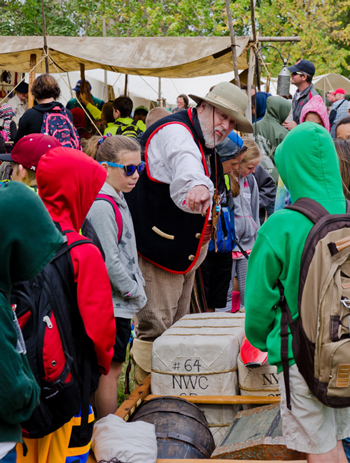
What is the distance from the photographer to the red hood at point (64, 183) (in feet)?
7.77

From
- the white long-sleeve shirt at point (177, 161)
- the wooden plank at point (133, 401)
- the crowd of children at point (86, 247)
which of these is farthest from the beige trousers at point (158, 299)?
the white long-sleeve shirt at point (177, 161)

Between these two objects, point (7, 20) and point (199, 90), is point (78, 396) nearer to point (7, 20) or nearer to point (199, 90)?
point (199, 90)

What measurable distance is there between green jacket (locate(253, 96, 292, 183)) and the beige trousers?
3296 mm

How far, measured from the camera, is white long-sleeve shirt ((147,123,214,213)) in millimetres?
3088

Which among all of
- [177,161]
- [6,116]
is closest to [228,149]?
[177,161]

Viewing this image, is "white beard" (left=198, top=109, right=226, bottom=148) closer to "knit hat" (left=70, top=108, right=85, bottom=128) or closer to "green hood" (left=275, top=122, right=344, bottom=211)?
"green hood" (left=275, top=122, right=344, bottom=211)

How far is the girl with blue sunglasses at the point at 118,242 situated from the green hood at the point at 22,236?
135 centimetres

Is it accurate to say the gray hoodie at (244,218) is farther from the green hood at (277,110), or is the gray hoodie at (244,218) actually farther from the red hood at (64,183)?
the red hood at (64,183)

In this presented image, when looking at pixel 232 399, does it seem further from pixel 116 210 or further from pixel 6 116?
pixel 6 116

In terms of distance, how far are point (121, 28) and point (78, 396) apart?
24130 mm

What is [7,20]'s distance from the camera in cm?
2128

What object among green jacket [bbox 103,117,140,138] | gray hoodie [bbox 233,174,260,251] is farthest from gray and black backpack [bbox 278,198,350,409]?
green jacket [bbox 103,117,140,138]

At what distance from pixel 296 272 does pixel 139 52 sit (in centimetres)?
766

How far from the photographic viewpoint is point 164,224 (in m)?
3.60
